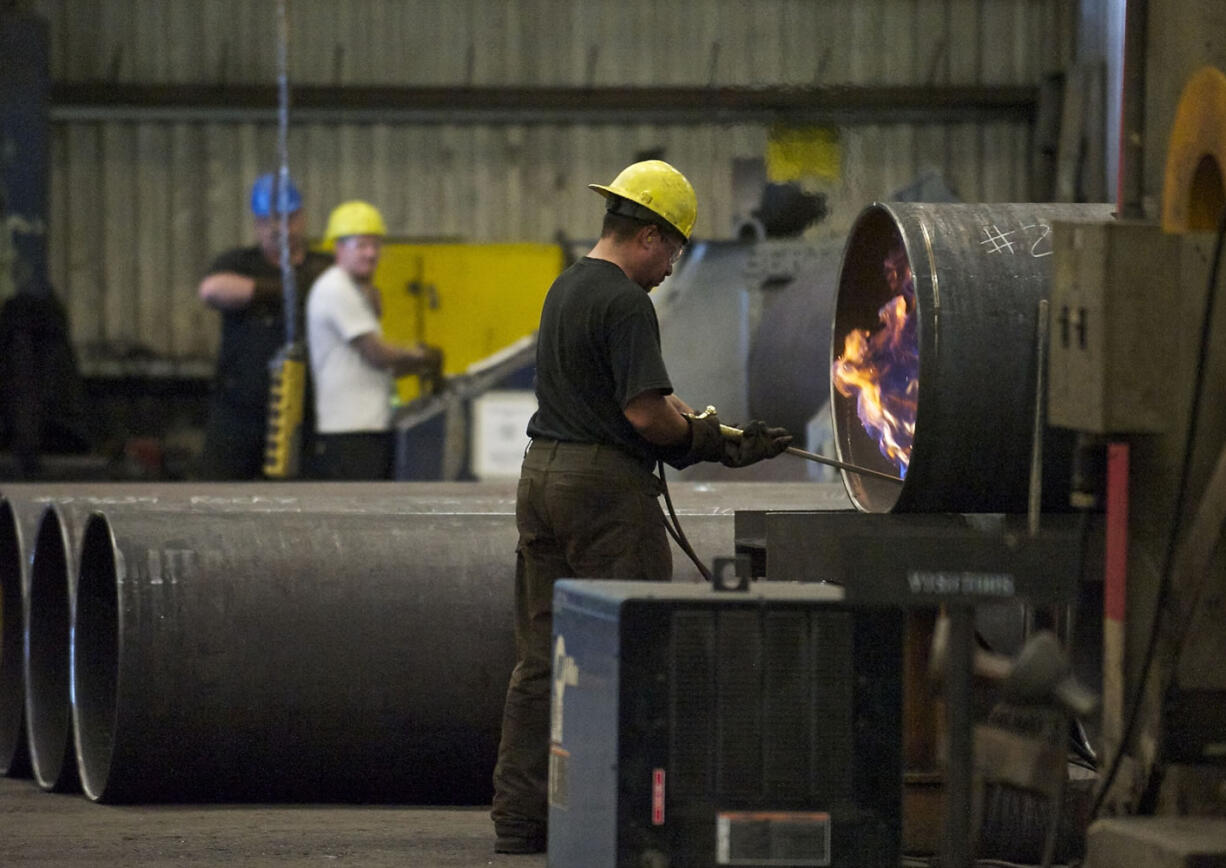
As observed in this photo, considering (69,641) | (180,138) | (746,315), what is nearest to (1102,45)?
(746,315)

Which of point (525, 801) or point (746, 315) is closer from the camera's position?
point (525, 801)

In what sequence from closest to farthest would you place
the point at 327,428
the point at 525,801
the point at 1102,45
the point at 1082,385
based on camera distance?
the point at 1082,385, the point at 525,801, the point at 327,428, the point at 1102,45

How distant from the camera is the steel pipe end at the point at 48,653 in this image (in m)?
5.87

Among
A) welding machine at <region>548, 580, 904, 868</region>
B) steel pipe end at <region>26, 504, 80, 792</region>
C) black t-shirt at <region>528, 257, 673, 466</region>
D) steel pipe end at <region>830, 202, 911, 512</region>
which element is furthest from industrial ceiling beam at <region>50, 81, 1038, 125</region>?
welding machine at <region>548, 580, 904, 868</region>

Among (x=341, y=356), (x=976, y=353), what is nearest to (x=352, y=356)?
(x=341, y=356)

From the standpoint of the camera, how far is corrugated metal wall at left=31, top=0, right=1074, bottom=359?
1484cm

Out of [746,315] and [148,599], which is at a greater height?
[746,315]

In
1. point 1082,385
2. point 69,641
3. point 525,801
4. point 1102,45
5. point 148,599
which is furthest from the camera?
point 1102,45

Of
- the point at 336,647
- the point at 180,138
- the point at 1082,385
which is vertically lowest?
the point at 336,647

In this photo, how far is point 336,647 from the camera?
17.5ft

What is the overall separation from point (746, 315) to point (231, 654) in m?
4.58

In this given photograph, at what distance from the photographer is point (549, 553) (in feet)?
15.2

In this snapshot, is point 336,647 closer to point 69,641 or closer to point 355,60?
point 69,641

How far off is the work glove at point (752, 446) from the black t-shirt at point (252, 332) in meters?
4.67
